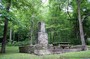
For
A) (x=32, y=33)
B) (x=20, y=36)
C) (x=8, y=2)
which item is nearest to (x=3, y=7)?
(x=8, y=2)

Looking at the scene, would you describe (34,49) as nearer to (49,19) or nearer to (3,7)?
(3,7)

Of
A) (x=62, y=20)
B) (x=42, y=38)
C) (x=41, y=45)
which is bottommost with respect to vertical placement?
(x=41, y=45)

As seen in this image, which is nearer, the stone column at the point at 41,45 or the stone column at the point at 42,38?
the stone column at the point at 41,45

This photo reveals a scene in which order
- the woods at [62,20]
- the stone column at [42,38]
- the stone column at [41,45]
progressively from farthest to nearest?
the woods at [62,20], the stone column at [42,38], the stone column at [41,45]

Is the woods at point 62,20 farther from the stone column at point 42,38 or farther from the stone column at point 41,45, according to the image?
the stone column at point 41,45

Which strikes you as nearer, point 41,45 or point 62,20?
point 41,45

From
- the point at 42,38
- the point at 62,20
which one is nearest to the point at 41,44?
the point at 42,38

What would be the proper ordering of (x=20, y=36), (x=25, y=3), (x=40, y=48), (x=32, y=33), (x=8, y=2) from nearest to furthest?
(x=40, y=48) < (x=8, y=2) < (x=25, y=3) < (x=32, y=33) < (x=20, y=36)

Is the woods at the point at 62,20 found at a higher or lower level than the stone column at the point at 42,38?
higher

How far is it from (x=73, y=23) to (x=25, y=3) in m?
14.3

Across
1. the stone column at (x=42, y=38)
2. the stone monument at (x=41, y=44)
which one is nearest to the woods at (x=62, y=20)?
the stone column at (x=42, y=38)

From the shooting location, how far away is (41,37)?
51.0ft

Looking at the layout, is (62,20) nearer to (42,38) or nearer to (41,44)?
(42,38)

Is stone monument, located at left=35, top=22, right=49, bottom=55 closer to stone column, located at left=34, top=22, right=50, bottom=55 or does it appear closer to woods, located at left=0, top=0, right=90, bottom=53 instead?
stone column, located at left=34, top=22, right=50, bottom=55
